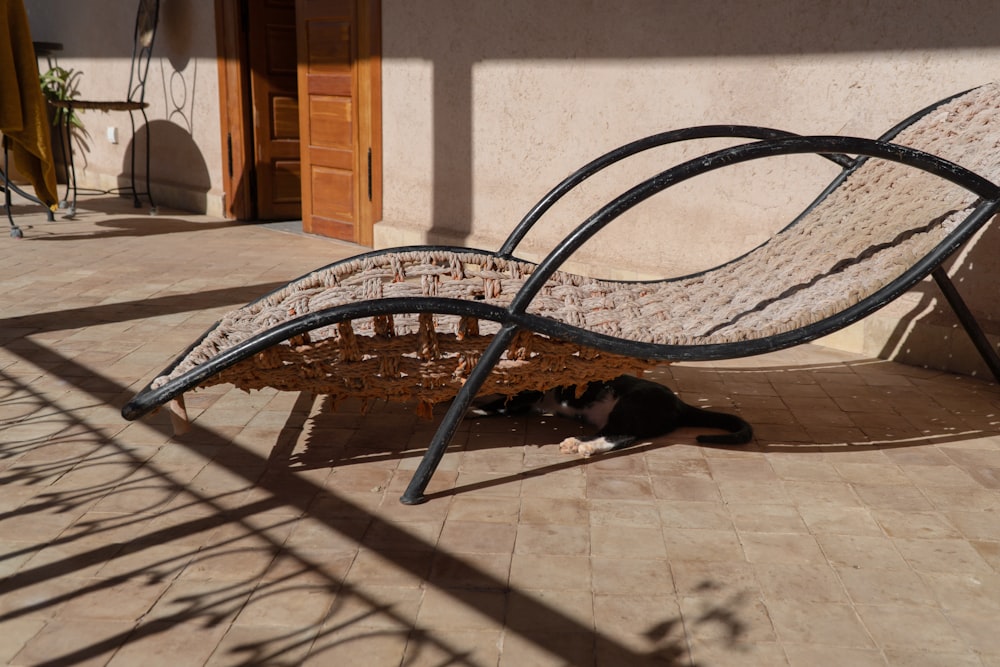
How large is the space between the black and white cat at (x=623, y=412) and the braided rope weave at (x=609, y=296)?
0.96ft

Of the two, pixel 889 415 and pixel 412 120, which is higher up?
pixel 412 120

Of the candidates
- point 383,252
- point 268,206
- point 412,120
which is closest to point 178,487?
point 383,252

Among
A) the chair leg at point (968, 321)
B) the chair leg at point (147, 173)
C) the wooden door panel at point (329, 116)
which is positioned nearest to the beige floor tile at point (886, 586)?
the chair leg at point (968, 321)

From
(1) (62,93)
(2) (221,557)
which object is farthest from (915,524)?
(1) (62,93)

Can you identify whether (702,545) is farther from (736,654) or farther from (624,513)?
(736,654)

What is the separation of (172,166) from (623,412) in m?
6.77

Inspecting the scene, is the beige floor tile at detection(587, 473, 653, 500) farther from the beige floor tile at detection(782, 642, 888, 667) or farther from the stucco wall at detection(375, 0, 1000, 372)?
the stucco wall at detection(375, 0, 1000, 372)

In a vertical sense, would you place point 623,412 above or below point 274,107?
below

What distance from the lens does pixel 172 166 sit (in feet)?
27.9

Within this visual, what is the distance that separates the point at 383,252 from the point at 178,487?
1068 millimetres

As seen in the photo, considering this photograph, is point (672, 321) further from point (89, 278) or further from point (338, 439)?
point (89, 278)

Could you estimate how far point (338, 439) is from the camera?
3.09 meters

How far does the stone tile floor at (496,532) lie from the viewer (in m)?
1.95

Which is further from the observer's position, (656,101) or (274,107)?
(274,107)
